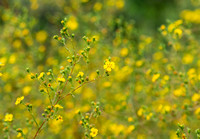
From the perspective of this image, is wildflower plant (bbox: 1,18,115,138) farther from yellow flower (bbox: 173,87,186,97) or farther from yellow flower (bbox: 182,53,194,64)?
yellow flower (bbox: 182,53,194,64)

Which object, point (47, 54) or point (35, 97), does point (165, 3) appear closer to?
point (47, 54)

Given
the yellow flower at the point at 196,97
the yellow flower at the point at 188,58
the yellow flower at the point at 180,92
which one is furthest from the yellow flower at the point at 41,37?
the yellow flower at the point at 196,97

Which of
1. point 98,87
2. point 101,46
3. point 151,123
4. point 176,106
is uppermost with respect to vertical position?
point 101,46

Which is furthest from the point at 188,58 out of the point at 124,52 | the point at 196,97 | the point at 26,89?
the point at 26,89

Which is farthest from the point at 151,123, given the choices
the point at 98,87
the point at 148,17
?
the point at 148,17

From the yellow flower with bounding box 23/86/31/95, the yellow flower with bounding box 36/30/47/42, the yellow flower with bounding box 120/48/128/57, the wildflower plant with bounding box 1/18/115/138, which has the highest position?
the yellow flower with bounding box 36/30/47/42

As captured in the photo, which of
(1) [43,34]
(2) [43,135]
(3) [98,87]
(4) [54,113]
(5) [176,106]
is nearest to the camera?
(4) [54,113]

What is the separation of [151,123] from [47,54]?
2.76m

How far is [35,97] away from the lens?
163 inches

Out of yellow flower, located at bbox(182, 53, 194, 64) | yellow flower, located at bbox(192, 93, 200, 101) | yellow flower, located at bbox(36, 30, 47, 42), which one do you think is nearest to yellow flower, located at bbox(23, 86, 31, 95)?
yellow flower, located at bbox(36, 30, 47, 42)

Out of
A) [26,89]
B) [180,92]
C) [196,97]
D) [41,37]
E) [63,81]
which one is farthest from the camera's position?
[41,37]

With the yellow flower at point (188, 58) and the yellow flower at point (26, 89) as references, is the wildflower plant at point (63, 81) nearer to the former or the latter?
the yellow flower at point (26, 89)

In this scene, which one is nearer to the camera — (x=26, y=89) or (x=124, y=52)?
(x=26, y=89)

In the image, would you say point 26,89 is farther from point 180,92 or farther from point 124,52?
point 180,92
